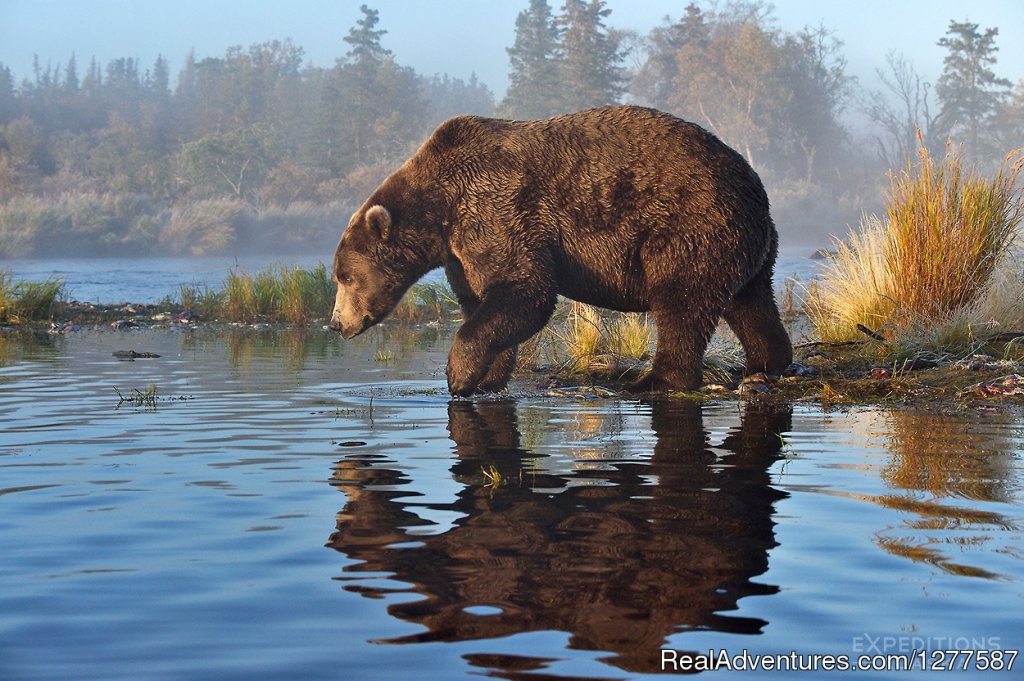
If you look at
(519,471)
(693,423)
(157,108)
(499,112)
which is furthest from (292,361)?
(157,108)

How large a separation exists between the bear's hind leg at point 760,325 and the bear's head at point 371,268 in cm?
259

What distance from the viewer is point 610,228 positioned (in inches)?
376

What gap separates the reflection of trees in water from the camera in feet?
15.0

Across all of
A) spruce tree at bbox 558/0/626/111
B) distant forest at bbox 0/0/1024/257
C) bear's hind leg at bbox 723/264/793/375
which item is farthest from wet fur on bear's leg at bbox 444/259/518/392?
spruce tree at bbox 558/0/626/111

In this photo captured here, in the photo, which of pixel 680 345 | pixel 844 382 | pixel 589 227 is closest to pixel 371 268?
pixel 589 227

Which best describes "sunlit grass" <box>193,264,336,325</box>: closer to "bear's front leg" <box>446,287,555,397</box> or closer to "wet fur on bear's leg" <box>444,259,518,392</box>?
"wet fur on bear's leg" <box>444,259,518,392</box>

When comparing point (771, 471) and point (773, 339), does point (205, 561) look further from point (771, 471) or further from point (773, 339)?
point (773, 339)

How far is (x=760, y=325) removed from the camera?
1033 cm

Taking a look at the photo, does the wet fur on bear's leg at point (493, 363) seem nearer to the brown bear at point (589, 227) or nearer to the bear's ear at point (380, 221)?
the brown bear at point (589, 227)

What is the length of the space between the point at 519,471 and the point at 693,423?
228 centimetres

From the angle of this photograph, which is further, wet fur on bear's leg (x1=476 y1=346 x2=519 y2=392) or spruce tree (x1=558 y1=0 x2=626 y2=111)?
spruce tree (x1=558 y1=0 x2=626 y2=111)

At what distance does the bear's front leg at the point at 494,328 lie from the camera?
963 cm

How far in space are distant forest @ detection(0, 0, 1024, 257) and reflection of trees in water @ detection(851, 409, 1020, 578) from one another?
5201cm

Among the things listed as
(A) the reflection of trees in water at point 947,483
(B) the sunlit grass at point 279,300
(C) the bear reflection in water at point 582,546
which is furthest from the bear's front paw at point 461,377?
(B) the sunlit grass at point 279,300
